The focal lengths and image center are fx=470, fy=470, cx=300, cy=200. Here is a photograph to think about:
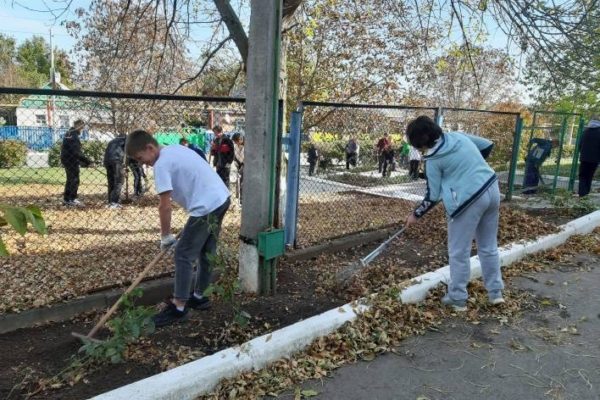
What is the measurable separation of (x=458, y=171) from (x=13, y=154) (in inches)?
289

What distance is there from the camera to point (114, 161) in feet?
30.2

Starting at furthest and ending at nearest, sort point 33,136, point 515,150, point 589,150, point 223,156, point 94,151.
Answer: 1. point 223,156
2. point 94,151
3. point 589,150
4. point 515,150
5. point 33,136

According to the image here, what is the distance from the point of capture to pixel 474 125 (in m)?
9.03

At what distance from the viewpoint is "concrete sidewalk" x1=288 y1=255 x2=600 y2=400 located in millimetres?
2799

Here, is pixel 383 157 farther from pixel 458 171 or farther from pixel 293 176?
pixel 458 171

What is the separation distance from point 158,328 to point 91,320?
683mm

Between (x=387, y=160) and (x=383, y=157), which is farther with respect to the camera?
(x=387, y=160)

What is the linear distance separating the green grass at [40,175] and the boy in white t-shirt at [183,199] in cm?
451

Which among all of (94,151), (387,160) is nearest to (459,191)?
(387,160)

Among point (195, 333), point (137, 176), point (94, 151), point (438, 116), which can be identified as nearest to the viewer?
point (195, 333)

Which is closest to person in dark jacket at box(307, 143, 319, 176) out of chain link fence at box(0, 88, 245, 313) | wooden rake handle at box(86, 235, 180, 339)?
chain link fence at box(0, 88, 245, 313)

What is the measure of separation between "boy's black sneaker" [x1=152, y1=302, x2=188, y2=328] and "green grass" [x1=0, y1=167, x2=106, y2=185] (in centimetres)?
454

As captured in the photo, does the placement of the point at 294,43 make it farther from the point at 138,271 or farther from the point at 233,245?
the point at 138,271

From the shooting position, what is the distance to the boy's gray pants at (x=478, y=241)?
3.69 metres
